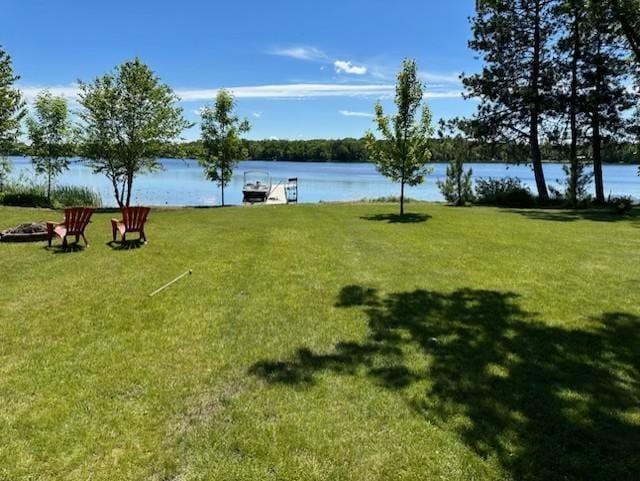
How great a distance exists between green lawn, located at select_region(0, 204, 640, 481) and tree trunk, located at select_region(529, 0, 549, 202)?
52.7 feet

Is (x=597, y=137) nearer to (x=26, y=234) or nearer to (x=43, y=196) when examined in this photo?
(x=26, y=234)

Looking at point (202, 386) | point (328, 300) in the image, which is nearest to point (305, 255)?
point (328, 300)

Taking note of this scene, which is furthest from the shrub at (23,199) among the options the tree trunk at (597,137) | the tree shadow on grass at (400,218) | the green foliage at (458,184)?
the tree trunk at (597,137)

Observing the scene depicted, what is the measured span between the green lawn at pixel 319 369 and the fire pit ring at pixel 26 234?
1.71 metres

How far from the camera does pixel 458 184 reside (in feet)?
75.9

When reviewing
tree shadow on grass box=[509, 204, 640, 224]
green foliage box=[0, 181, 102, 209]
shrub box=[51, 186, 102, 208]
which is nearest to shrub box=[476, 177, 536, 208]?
tree shadow on grass box=[509, 204, 640, 224]

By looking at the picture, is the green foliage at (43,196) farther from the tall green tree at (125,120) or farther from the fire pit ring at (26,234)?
the fire pit ring at (26,234)

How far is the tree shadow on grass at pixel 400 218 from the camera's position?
580 inches

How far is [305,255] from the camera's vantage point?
897 cm

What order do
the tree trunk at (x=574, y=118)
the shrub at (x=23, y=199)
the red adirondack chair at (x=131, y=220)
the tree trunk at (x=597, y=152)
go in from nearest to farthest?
1. the red adirondack chair at (x=131, y=220)
2. the shrub at (x=23, y=199)
3. the tree trunk at (x=574, y=118)
4. the tree trunk at (x=597, y=152)

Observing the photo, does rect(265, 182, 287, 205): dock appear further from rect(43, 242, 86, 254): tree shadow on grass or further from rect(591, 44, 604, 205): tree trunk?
rect(43, 242, 86, 254): tree shadow on grass

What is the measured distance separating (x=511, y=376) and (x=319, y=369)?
1617mm

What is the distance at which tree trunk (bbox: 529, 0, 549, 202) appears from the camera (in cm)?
2195

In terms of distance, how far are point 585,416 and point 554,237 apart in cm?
890
